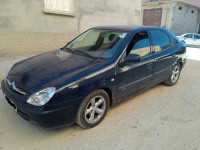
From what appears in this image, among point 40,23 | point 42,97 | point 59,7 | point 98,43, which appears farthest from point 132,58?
point 59,7

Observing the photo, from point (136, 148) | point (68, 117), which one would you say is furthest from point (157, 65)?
point (68, 117)

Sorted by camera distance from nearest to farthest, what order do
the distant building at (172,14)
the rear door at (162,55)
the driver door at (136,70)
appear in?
the driver door at (136,70) → the rear door at (162,55) → the distant building at (172,14)

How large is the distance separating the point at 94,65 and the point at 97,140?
44.1 inches

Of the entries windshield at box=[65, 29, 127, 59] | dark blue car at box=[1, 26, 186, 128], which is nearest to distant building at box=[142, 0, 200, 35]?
dark blue car at box=[1, 26, 186, 128]

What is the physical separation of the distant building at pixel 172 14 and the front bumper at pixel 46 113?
1831 centimetres

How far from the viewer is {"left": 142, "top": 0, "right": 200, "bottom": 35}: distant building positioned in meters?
17.7

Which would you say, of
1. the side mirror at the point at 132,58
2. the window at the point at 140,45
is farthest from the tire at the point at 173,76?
the side mirror at the point at 132,58

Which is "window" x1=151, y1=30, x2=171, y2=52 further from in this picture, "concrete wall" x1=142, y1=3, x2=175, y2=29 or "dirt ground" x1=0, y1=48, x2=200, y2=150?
"concrete wall" x1=142, y1=3, x2=175, y2=29

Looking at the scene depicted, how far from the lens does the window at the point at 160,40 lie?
3596 mm

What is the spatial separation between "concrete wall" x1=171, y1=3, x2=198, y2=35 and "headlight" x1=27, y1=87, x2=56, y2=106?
1890 cm

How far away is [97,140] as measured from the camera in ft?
7.89

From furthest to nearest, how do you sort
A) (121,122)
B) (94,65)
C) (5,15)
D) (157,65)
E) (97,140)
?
(5,15) < (157,65) < (121,122) < (94,65) < (97,140)

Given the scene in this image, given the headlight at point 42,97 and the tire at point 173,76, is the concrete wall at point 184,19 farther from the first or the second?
the headlight at point 42,97

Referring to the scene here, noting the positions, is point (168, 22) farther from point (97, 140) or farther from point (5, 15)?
point (97, 140)
